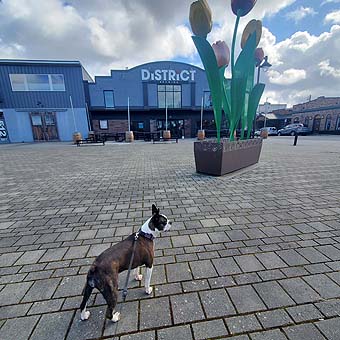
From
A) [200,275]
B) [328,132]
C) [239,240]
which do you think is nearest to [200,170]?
[239,240]

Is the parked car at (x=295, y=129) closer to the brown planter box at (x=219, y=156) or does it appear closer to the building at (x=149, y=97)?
the building at (x=149, y=97)

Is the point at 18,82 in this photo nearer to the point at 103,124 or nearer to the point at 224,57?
the point at 103,124

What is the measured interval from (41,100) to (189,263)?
25.6m

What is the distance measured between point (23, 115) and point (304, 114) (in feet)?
139

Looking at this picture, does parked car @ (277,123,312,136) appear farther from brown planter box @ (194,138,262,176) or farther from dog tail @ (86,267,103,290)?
dog tail @ (86,267,103,290)

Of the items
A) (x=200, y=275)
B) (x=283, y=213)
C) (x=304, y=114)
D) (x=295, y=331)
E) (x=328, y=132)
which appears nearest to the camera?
(x=295, y=331)

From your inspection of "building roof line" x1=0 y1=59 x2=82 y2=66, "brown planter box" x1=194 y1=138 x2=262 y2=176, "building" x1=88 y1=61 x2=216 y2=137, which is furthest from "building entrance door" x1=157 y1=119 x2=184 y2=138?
"brown planter box" x1=194 y1=138 x2=262 y2=176

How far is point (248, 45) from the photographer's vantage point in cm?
612

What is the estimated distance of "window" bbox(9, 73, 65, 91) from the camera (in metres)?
21.0

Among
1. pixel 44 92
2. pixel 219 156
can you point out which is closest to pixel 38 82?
pixel 44 92

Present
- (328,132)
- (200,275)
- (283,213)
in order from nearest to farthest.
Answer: (200,275) → (283,213) → (328,132)

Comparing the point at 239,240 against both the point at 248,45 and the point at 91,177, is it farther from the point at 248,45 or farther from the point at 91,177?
the point at 248,45

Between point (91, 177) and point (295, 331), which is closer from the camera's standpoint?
point (295, 331)

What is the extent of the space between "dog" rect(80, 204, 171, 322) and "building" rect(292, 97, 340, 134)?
3738 cm
